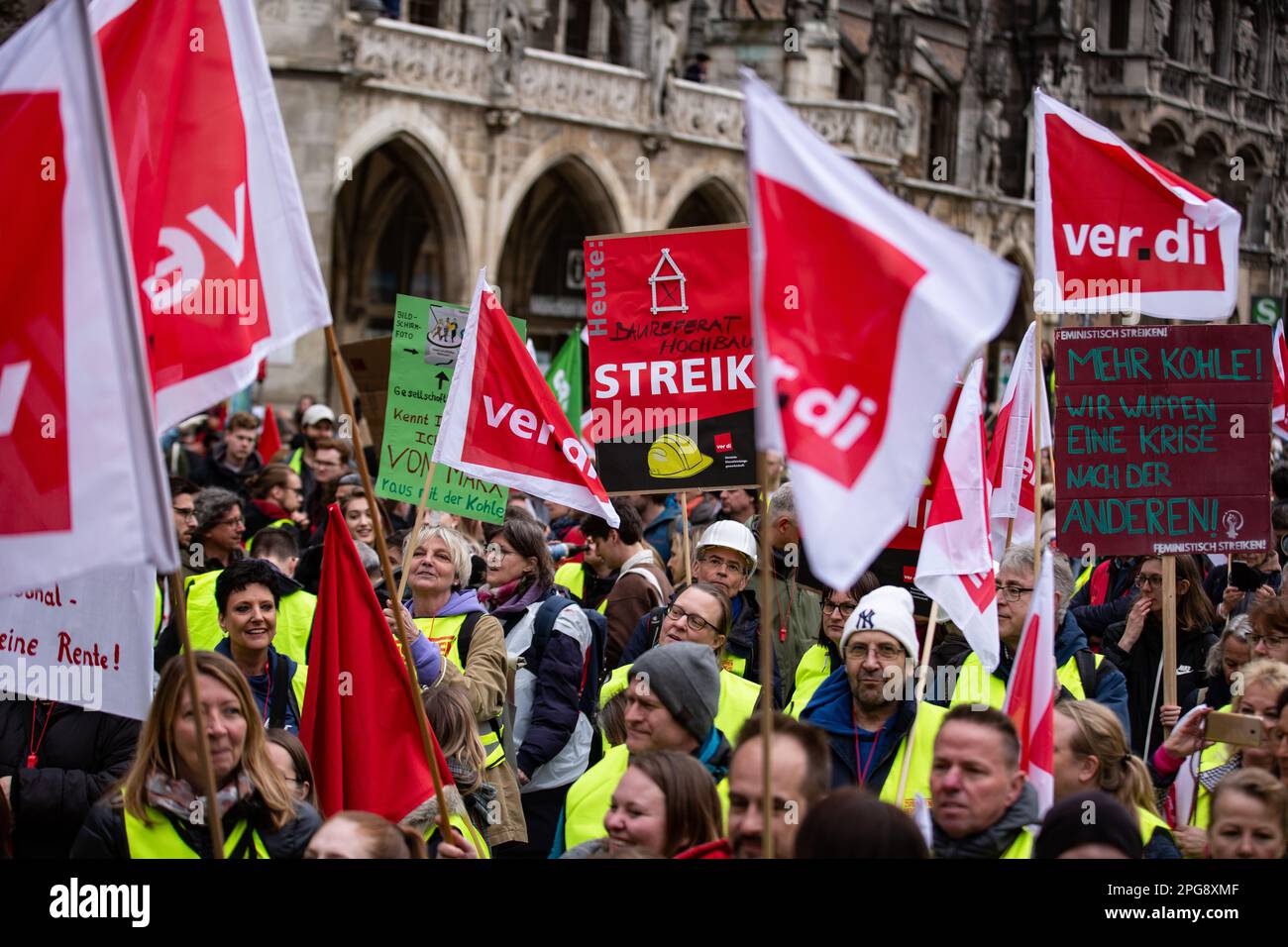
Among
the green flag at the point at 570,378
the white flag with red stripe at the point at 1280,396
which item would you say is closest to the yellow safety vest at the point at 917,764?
the white flag with red stripe at the point at 1280,396

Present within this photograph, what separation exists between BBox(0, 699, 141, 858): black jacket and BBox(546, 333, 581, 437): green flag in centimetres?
731

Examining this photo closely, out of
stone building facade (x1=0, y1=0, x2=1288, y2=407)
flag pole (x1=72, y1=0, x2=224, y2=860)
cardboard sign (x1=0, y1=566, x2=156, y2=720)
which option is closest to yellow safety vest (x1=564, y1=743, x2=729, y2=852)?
cardboard sign (x1=0, y1=566, x2=156, y2=720)

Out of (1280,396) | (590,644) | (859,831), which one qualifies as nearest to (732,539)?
(590,644)

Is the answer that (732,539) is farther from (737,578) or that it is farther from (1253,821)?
(1253,821)

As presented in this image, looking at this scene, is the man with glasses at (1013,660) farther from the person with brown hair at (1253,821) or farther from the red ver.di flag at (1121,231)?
the person with brown hair at (1253,821)

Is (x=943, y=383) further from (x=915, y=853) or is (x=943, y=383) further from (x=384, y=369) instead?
(x=384, y=369)

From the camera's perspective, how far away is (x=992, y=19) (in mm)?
39938

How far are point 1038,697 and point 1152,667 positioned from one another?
3006mm

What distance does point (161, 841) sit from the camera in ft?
13.4

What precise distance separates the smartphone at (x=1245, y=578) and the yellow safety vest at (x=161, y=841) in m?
5.10

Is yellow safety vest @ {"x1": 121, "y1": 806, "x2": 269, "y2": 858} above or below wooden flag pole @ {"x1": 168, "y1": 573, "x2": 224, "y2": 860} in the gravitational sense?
below

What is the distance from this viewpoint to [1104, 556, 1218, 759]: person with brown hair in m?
7.18

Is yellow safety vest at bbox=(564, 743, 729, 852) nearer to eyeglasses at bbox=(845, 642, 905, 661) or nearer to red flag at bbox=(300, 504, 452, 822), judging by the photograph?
red flag at bbox=(300, 504, 452, 822)

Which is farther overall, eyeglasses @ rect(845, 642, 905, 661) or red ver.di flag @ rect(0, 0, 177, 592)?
eyeglasses @ rect(845, 642, 905, 661)
